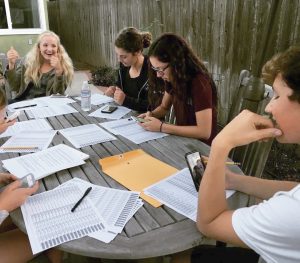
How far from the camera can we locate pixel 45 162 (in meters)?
1.61

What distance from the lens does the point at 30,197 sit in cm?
132

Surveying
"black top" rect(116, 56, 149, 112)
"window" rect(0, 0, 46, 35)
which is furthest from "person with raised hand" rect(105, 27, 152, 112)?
"window" rect(0, 0, 46, 35)

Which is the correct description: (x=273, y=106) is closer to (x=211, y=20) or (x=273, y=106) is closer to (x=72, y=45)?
(x=211, y=20)

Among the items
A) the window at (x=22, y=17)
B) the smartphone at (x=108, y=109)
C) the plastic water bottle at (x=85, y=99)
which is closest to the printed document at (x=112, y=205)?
the smartphone at (x=108, y=109)

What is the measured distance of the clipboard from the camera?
1412 millimetres

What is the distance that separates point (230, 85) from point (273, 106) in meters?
2.65

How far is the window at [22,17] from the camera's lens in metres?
9.41

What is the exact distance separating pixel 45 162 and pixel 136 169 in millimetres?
477

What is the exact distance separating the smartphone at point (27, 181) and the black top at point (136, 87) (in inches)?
55.2

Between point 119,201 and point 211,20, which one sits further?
point 211,20

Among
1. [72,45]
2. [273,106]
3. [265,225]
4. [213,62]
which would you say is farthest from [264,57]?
[72,45]

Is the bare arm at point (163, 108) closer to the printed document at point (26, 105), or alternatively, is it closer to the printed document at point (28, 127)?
the printed document at point (28, 127)

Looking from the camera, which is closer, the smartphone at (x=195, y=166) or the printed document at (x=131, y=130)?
the smartphone at (x=195, y=166)

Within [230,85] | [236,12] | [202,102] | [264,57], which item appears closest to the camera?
[202,102]
